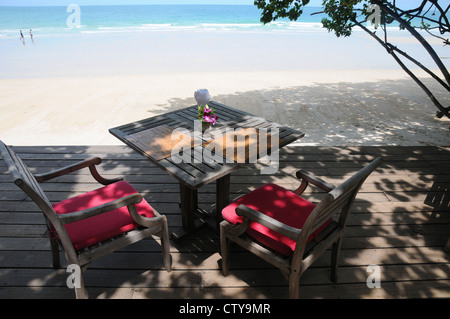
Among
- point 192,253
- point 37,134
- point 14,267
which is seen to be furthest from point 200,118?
point 37,134

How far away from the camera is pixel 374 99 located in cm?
796

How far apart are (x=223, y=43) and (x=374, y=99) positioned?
13.7m

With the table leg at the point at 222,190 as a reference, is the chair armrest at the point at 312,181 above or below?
above

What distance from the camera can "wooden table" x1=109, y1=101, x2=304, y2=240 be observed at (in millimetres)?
2113

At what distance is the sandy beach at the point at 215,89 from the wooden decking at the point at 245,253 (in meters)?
2.00

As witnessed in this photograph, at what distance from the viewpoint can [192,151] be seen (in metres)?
2.37

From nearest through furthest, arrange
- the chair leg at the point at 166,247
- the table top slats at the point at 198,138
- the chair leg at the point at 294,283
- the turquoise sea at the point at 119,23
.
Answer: the chair leg at the point at 294,283 < the table top slats at the point at 198,138 < the chair leg at the point at 166,247 < the turquoise sea at the point at 119,23

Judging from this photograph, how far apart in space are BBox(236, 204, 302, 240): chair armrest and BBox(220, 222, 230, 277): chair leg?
0.32 m

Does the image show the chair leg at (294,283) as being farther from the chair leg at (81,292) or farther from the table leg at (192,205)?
the chair leg at (81,292)

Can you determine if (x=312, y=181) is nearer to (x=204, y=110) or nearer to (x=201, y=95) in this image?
(x=204, y=110)

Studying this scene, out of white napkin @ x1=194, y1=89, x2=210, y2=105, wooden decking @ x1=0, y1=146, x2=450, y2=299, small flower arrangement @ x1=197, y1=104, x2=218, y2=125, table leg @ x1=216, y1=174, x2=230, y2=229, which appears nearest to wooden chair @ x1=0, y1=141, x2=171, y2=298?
wooden decking @ x1=0, y1=146, x2=450, y2=299

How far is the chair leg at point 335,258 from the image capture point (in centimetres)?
220

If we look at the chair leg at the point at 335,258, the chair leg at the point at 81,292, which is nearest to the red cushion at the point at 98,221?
the chair leg at the point at 81,292

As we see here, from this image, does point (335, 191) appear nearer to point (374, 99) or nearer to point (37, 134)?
point (37, 134)
